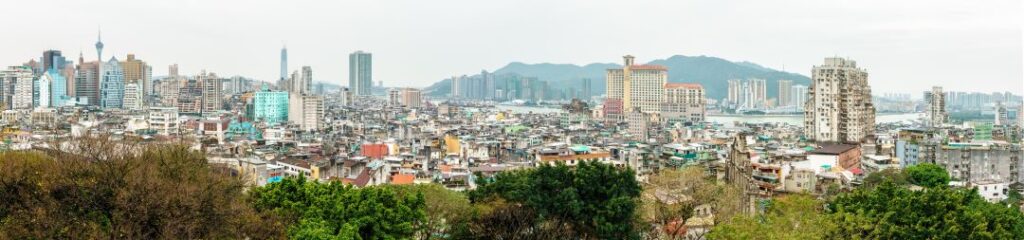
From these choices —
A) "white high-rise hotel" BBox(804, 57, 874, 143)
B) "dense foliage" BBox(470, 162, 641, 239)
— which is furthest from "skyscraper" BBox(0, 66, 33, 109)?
"dense foliage" BBox(470, 162, 641, 239)

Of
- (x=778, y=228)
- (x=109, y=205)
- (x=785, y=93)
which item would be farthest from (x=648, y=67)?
(x=109, y=205)

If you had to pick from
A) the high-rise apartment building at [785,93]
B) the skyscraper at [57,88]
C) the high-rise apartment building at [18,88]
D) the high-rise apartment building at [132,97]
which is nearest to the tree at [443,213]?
the high-rise apartment building at [18,88]

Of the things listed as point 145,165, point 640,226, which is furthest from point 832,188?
point 145,165

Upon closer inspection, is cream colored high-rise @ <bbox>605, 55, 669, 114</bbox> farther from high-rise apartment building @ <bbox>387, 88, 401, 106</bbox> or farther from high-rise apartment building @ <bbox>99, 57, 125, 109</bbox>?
high-rise apartment building @ <bbox>99, 57, 125, 109</bbox>

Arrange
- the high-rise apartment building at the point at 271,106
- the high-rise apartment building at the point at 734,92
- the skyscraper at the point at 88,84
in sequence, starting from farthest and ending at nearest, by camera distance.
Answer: the high-rise apartment building at the point at 734,92
the skyscraper at the point at 88,84
the high-rise apartment building at the point at 271,106

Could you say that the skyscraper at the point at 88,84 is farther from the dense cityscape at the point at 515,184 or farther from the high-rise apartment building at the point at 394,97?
the high-rise apartment building at the point at 394,97

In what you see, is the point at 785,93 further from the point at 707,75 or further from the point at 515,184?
the point at 515,184
